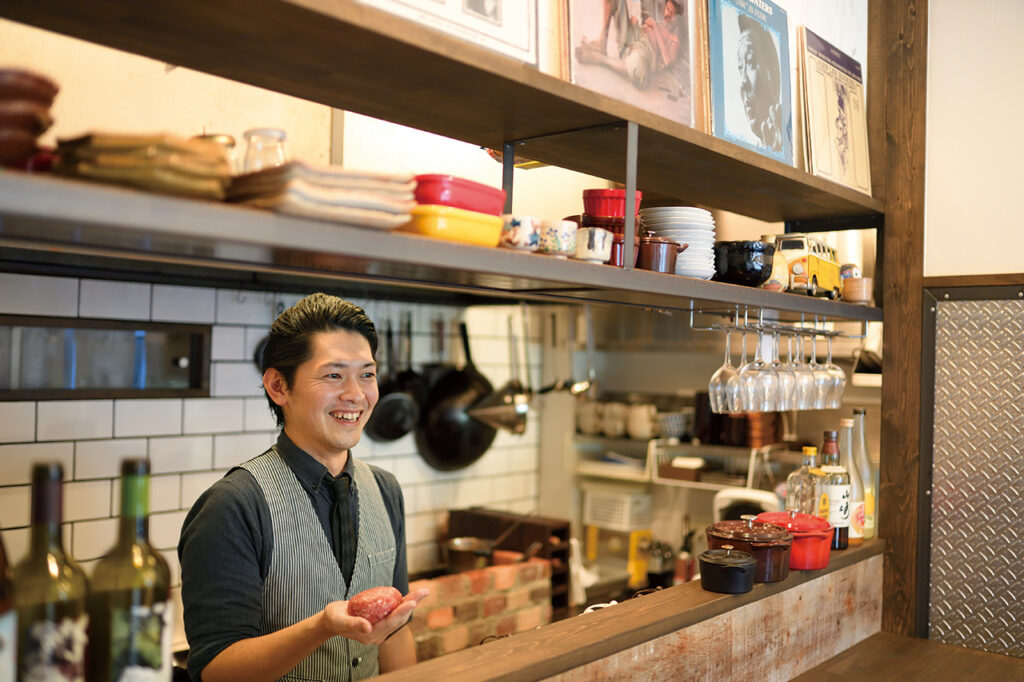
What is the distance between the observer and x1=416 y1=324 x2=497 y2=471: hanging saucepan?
155 inches

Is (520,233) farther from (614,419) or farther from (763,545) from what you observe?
(614,419)

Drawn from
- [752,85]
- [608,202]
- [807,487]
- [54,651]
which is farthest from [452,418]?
[54,651]

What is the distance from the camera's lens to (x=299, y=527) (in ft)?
6.10

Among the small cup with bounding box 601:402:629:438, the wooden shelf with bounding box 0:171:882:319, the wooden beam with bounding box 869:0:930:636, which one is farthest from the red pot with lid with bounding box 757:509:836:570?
the small cup with bounding box 601:402:629:438

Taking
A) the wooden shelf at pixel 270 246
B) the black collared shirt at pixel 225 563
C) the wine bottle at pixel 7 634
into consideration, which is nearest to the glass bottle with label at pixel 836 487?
the wooden shelf at pixel 270 246

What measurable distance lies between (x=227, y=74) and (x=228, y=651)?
1.06m

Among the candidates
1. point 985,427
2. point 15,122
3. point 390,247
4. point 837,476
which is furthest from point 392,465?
point 15,122

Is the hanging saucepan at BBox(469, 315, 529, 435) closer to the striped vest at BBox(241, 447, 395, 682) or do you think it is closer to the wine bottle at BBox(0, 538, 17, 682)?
the striped vest at BBox(241, 447, 395, 682)

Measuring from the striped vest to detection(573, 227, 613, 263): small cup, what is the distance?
84 centimetres

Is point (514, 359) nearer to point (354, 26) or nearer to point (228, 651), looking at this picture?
point (228, 651)

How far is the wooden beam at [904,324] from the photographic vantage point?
2.70m

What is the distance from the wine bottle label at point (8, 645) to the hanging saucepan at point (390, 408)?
2669mm

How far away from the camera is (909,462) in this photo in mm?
2727

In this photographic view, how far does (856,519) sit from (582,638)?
1.38m
